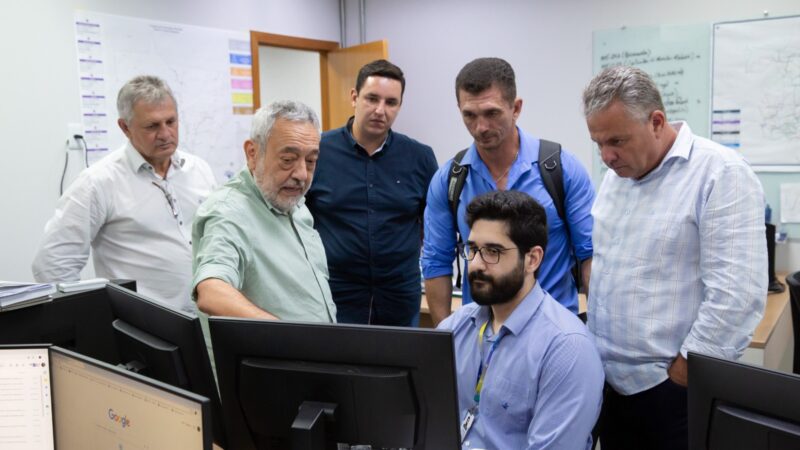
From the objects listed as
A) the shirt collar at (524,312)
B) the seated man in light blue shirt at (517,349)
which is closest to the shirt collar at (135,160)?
the seated man in light blue shirt at (517,349)

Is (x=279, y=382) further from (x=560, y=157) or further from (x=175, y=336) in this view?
(x=560, y=157)

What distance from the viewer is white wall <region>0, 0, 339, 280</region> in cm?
336

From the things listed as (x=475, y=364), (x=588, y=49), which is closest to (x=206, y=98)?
(x=588, y=49)

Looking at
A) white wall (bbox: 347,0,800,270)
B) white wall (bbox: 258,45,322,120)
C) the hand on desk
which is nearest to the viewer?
the hand on desk

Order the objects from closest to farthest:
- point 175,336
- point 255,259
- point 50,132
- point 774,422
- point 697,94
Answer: point 774,422, point 175,336, point 255,259, point 50,132, point 697,94

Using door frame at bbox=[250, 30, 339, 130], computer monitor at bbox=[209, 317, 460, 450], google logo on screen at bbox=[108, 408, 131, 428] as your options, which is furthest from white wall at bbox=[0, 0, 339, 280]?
computer monitor at bbox=[209, 317, 460, 450]

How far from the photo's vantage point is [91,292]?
5.46 feet

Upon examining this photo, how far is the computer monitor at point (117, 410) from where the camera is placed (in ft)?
3.59

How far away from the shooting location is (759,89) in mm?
3840

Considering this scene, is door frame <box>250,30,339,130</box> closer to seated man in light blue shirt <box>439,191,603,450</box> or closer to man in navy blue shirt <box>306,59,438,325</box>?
man in navy blue shirt <box>306,59,438,325</box>

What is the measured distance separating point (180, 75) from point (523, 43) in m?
2.40

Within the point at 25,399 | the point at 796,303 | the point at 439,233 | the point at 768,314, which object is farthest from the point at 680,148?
the point at 768,314

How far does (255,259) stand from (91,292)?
1.37ft

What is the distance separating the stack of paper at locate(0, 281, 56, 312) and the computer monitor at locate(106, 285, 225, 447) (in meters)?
0.22
